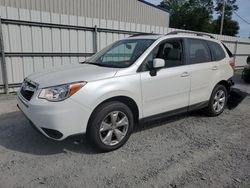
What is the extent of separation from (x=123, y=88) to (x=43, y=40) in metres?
4.55

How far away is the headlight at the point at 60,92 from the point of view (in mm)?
2883

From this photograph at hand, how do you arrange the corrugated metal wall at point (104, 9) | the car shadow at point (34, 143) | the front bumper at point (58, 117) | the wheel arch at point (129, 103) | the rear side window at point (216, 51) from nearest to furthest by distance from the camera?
the front bumper at point (58, 117) < the wheel arch at point (129, 103) < the car shadow at point (34, 143) < the rear side window at point (216, 51) < the corrugated metal wall at point (104, 9)

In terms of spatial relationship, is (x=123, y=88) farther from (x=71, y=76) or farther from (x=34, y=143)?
(x=34, y=143)

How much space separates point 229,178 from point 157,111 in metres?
1.46

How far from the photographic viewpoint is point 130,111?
3426 millimetres

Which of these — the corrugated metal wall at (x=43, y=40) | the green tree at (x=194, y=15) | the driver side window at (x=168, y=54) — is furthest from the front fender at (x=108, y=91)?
the green tree at (x=194, y=15)

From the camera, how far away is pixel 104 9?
12562 mm

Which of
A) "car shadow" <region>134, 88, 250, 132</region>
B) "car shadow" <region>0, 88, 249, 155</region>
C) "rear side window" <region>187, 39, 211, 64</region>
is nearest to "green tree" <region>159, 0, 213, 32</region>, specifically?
"car shadow" <region>134, 88, 250, 132</region>

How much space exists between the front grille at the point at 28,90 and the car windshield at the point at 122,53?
115 cm

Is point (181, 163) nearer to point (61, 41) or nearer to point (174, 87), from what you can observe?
point (174, 87)

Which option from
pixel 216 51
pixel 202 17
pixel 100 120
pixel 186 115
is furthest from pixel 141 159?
pixel 202 17

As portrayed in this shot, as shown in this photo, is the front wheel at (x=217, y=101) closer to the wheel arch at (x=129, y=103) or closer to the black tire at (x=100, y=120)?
the wheel arch at (x=129, y=103)

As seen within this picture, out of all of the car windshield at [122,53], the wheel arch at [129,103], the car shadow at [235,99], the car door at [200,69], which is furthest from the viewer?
the car shadow at [235,99]

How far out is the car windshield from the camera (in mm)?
3591
